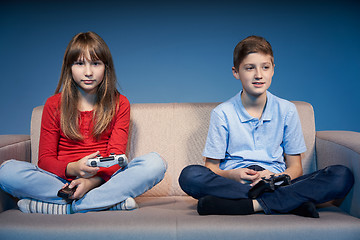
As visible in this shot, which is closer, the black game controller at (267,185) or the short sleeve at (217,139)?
the black game controller at (267,185)

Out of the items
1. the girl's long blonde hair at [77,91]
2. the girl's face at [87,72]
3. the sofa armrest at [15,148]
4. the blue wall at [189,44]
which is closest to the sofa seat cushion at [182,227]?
the sofa armrest at [15,148]

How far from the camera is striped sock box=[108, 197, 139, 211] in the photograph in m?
1.39

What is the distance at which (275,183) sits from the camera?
138 centimetres

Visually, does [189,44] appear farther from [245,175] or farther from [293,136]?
[245,175]

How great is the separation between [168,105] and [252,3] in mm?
911

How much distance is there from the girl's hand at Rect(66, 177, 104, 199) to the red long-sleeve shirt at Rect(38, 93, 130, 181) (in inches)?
6.6

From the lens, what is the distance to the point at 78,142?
1.66m

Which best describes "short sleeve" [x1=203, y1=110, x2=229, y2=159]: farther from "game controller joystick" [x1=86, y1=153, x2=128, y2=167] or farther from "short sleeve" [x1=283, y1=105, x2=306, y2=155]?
"game controller joystick" [x1=86, y1=153, x2=128, y2=167]

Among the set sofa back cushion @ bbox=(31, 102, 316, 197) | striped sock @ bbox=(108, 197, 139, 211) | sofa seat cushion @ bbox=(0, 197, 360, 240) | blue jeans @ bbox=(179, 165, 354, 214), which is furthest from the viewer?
sofa back cushion @ bbox=(31, 102, 316, 197)

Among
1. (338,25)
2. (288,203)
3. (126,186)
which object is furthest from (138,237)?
(338,25)

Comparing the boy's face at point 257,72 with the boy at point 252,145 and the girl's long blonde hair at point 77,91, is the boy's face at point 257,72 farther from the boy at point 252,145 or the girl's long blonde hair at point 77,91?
the girl's long blonde hair at point 77,91

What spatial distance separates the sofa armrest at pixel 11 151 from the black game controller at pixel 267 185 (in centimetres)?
91

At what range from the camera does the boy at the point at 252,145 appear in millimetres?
1349

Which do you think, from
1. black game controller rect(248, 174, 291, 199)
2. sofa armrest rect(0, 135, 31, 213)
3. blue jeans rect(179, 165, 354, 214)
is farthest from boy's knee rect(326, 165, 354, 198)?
sofa armrest rect(0, 135, 31, 213)
